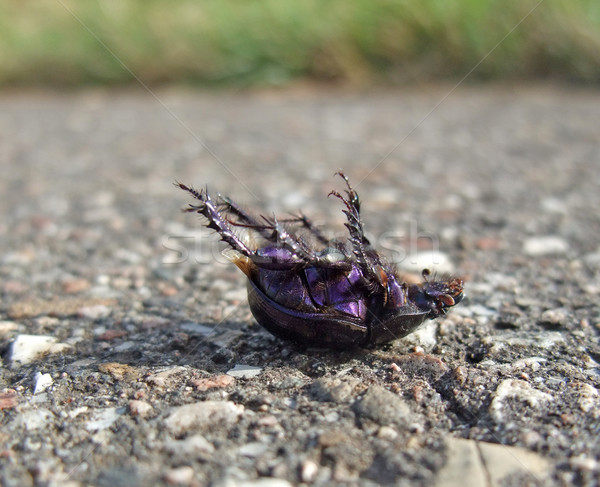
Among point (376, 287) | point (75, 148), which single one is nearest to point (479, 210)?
point (376, 287)

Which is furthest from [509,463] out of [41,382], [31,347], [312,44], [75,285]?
[312,44]

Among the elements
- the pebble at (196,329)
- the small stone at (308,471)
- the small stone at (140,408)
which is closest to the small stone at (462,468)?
the small stone at (308,471)

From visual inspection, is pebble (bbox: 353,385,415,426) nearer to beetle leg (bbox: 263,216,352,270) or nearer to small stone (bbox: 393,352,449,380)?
small stone (bbox: 393,352,449,380)

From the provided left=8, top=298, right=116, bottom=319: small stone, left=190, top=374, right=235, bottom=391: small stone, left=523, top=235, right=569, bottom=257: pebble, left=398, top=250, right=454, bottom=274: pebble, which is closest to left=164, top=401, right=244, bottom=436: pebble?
left=190, top=374, right=235, bottom=391: small stone

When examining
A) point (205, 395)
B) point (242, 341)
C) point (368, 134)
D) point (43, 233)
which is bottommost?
point (205, 395)

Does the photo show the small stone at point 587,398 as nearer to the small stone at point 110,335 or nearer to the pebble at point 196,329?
the pebble at point 196,329

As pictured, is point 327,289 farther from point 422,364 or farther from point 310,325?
point 422,364

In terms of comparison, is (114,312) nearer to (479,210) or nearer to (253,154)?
(479,210)
